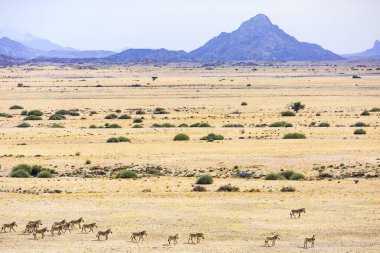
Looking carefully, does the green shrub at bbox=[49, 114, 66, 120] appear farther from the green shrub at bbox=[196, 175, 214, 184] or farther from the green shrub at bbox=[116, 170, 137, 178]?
the green shrub at bbox=[196, 175, 214, 184]

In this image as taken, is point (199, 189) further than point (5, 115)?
No

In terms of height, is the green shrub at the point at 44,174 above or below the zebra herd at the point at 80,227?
below

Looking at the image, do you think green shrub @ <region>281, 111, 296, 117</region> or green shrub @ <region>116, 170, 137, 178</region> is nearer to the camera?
green shrub @ <region>116, 170, 137, 178</region>

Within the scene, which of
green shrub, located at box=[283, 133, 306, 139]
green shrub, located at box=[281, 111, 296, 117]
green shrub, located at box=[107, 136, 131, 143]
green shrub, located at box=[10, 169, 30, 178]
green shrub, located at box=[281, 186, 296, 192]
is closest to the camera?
green shrub, located at box=[281, 186, 296, 192]

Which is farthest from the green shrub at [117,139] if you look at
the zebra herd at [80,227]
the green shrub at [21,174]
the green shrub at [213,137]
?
the zebra herd at [80,227]

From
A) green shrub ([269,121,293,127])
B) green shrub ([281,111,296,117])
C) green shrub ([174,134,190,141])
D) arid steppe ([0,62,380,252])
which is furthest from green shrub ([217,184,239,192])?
green shrub ([281,111,296,117])

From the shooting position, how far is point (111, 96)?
112 meters

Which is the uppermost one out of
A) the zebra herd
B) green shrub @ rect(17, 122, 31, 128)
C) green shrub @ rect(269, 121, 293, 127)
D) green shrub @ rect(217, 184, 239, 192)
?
the zebra herd

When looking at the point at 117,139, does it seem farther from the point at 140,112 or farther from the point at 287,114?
the point at 287,114

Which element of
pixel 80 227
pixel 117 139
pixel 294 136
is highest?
pixel 80 227

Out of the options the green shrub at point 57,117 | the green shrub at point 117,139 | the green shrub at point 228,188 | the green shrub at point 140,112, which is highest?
the green shrub at point 228,188

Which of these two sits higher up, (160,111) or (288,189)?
(288,189)

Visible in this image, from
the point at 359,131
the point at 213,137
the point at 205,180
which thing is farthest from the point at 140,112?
the point at 205,180

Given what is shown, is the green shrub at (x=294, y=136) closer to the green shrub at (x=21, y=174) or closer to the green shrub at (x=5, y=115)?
the green shrub at (x=21, y=174)
